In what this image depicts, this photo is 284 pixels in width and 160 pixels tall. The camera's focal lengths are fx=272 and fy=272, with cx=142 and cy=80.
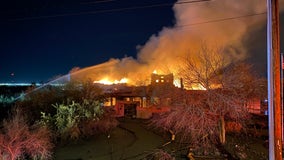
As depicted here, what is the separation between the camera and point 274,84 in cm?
670

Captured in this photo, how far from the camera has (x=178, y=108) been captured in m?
13.7

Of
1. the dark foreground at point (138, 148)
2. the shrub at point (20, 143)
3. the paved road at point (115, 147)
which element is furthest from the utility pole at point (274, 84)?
the shrub at point (20, 143)

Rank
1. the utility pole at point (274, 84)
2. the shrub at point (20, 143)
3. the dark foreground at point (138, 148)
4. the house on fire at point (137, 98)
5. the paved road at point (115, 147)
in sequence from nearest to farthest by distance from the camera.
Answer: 1. the utility pole at point (274, 84)
2. the shrub at point (20, 143)
3. the dark foreground at point (138, 148)
4. the paved road at point (115, 147)
5. the house on fire at point (137, 98)

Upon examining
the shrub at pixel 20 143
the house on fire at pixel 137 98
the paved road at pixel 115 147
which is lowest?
the paved road at pixel 115 147

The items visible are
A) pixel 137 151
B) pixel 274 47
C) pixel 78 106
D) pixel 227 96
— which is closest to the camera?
pixel 274 47

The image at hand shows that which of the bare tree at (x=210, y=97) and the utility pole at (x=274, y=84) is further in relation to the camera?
the bare tree at (x=210, y=97)

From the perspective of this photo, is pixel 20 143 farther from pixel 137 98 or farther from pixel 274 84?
pixel 137 98

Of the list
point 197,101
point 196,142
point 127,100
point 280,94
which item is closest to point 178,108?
point 197,101

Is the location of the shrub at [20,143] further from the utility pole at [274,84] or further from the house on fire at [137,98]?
the house on fire at [137,98]

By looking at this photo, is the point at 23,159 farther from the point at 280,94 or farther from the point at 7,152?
the point at 280,94

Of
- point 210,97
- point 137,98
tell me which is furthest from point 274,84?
point 137,98

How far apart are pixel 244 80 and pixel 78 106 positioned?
11.1 m

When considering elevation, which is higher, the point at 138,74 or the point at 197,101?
the point at 138,74

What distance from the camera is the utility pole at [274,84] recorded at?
6578 millimetres
